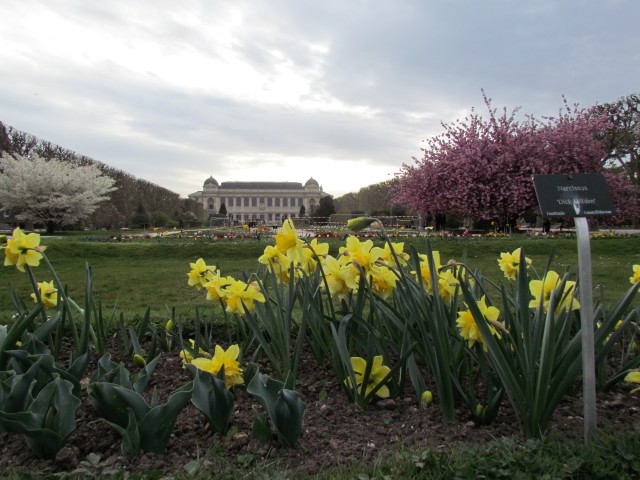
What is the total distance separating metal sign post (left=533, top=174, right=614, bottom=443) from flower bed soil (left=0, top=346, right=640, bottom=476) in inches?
8.5

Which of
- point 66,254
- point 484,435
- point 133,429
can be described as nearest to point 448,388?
point 484,435

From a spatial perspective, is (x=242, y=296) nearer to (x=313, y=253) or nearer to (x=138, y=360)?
(x=313, y=253)

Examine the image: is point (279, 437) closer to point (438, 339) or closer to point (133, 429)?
point (133, 429)

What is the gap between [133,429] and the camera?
59.6 inches

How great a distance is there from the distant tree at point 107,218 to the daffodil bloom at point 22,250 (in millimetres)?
32466

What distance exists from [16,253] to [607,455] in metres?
2.56

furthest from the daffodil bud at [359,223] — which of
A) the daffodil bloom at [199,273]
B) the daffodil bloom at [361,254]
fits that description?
the daffodil bloom at [199,273]

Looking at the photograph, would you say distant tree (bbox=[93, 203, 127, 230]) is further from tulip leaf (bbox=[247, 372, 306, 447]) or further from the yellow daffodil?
tulip leaf (bbox=[247, 372, 306, 447])

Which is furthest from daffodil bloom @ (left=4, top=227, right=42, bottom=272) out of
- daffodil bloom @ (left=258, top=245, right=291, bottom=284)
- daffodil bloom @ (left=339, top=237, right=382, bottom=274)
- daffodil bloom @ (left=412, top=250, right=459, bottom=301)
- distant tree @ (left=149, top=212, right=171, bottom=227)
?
distant tree @ (left=149, top=212, right=171, bottom=227)

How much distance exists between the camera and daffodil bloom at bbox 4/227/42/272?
86.4 inches

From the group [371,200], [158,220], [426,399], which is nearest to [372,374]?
[426,399]

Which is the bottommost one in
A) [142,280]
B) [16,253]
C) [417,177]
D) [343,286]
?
[142,280]

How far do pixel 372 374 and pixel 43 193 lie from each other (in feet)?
83.9

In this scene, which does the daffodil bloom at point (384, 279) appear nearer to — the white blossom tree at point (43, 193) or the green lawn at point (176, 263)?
the green lawn at point (176, 263)
